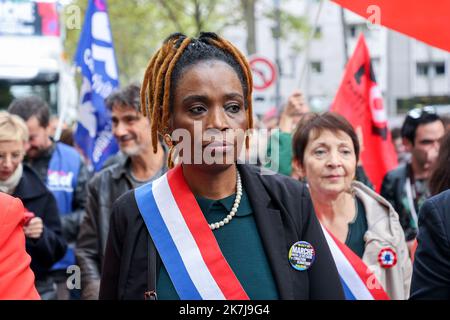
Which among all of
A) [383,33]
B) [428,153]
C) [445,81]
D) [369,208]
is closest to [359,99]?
[428,153]

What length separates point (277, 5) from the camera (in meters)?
17.6

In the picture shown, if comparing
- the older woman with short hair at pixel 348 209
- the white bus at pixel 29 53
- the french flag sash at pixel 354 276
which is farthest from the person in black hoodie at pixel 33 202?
the white bus at pixel 29 53

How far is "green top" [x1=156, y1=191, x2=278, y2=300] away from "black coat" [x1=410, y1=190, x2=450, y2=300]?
40 centimetres

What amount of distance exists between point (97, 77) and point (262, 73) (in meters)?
3.00

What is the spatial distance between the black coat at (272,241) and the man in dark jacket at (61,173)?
2.90 metres

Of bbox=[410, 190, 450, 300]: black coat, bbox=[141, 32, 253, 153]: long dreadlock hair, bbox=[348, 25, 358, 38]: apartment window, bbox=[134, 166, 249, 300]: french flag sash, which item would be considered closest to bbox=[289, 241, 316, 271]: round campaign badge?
bbox=[134, 166, 249, 300]: french flag sash

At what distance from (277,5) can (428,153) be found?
12.9 m

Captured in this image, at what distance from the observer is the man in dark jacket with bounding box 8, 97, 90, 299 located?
525cm

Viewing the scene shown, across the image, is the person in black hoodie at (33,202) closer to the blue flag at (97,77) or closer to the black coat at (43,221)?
the black coat at (43,221)

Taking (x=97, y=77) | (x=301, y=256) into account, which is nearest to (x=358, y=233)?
A: (x=301, y=256)

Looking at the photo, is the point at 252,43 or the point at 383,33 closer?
the point at 252,43

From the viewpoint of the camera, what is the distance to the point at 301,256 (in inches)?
86.4

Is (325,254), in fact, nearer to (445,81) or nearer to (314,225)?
(314,225)

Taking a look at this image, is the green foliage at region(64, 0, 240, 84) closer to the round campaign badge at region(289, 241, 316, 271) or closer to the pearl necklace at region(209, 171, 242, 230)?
the pearl necklace at region(209, 171, 242, 230)
